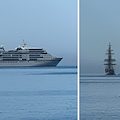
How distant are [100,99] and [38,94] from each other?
118 cm

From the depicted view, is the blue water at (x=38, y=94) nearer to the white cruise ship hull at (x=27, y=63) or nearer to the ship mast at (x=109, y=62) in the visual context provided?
the white cruise ship hull at (x=27, y=63)

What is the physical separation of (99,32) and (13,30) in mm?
1971

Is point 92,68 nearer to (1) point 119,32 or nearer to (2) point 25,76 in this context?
(1) point 119,32

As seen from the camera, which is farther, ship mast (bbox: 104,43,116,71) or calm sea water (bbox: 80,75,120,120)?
ship mast (bbox: 104,43,116,71)

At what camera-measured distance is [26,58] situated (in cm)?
679

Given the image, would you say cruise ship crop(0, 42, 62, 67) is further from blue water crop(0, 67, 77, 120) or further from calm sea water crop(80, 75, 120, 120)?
calm sea water crop(80, 75, 120, 120)

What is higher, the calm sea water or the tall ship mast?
the tall ship mast

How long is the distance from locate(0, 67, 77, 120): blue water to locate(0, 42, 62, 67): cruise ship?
0.66ft

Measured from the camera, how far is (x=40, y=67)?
7.03 m

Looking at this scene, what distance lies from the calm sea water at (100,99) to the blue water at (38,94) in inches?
5.9

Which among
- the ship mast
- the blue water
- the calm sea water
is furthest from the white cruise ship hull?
the ship mast

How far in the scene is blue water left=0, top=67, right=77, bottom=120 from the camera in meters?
3.87

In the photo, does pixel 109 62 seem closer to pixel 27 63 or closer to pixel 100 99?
pixel 100 99

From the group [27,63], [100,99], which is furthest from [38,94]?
[27,63]
